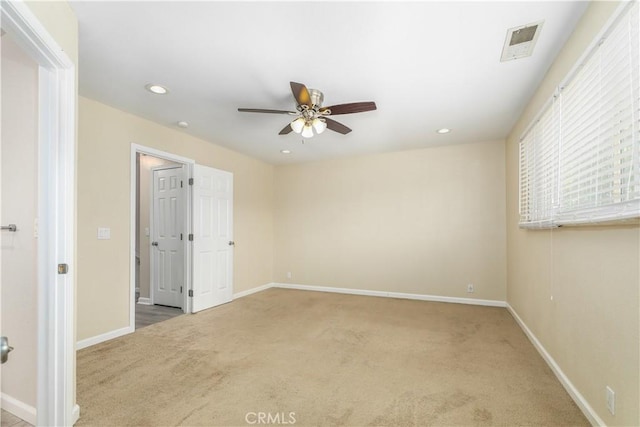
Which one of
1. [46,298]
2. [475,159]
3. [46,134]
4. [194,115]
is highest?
[194,115]

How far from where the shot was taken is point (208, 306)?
437 centimetres

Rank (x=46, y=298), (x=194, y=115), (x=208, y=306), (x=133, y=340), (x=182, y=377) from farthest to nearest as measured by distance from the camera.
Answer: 1. (x=208, y=306)
2. (x=194, y=115)
3. (x=133, y=340)
4. (x=182, y=377)
5. (x=46, y=298)

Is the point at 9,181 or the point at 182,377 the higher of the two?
the point at 9,181

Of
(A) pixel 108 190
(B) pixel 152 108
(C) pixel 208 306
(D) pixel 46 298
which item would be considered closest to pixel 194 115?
(B) pixel 152 108

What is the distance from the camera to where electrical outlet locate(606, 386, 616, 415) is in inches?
60.9

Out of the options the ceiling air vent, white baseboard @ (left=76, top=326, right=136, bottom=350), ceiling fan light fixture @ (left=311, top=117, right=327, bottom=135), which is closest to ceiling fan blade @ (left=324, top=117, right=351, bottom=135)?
ceiling fan light fixture @ (left=311, top=117, right=327, bottom=135)

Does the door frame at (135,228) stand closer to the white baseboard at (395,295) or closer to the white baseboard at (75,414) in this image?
the white baseboard at (75,414)

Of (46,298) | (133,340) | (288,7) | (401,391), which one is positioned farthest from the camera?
(133,340)

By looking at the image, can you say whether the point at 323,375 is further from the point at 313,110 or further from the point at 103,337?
the point at 103,337

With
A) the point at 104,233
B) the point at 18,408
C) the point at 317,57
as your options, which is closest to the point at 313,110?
the point at 317,57

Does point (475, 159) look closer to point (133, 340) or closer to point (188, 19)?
point (188, 19)

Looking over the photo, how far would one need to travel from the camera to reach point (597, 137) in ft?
5.58

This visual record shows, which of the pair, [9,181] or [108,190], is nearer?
[9,181]

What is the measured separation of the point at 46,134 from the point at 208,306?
3.31m
